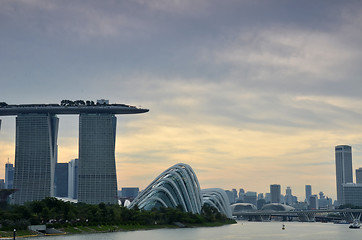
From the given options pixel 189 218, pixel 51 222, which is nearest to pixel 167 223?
pixel 189 218

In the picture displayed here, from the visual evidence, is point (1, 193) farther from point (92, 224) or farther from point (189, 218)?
point (189, 218)

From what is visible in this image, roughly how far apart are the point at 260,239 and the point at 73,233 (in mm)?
41651

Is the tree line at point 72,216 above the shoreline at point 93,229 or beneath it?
above

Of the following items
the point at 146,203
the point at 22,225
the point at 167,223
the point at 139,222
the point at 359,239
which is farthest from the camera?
the point at 146,203

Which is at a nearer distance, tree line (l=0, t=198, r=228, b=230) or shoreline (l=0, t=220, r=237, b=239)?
shoreline (l=0, t=220, r=237, b=239)

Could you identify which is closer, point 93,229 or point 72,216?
point 72,216

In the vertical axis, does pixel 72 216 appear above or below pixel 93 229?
above

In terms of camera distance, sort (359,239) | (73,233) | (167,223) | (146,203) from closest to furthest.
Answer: (73,233), (359,239), (167,223), (146,203)

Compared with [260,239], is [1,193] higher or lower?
higher

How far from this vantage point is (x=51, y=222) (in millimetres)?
128750

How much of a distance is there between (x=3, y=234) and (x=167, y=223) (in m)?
76.1

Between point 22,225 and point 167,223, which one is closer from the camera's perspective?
point 22,225

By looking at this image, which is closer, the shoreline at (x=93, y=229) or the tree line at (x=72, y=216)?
the shoreline at (x=93, y=229)

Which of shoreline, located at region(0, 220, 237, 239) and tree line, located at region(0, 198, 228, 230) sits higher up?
tree line, located at region(0, 198, 228, 230)
